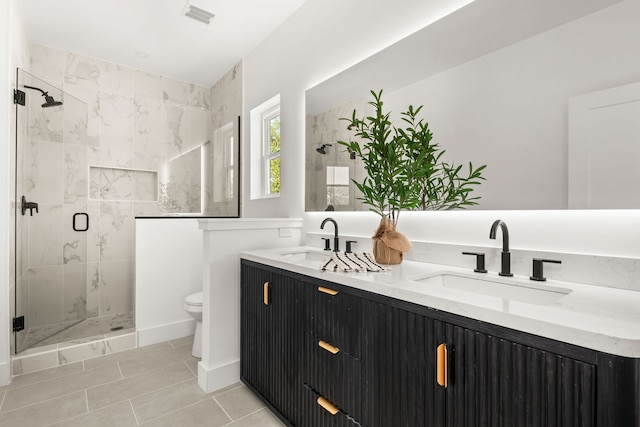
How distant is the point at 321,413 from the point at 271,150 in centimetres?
227

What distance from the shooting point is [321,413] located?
1432mm

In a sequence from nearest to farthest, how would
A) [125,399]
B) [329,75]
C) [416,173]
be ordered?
[416,173], [125,399], [329,75]

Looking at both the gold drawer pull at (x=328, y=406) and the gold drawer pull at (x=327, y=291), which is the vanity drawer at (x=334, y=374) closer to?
the gold drawer pull at (x=328, y=406)

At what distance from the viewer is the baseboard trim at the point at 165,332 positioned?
277cm

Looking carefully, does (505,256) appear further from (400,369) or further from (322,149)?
(322,149)

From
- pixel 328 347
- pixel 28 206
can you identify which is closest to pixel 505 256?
pixel 328 347

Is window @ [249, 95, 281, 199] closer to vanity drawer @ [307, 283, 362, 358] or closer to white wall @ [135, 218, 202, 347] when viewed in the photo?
white wall @ [135, 218, 202, 347]

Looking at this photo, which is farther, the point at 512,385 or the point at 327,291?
the point at 327,291

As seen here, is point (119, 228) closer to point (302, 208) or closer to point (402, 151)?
point (302, 208)

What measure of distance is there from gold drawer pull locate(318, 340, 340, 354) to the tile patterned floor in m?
0.67

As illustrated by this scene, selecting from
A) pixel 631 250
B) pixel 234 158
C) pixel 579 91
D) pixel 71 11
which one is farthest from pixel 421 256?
pixel 71 11

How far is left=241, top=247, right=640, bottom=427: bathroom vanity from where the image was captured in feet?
2.27

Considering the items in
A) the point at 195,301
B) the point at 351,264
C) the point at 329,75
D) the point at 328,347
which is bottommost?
the point at 195,301

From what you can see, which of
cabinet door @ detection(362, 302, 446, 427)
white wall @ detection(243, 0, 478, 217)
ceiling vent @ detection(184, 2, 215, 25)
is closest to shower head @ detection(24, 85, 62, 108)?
ceiling vent @ detection(184, 2, 215, 25)
